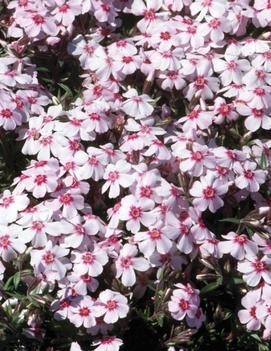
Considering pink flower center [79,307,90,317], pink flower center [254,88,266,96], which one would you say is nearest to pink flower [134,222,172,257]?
pink flower center [79,307,90,317]

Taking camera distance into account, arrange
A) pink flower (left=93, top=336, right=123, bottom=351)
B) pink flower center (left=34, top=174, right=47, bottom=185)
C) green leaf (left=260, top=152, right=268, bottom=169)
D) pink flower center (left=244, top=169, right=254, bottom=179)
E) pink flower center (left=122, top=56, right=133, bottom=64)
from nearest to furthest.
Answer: pink flower (left=93, top=336, right=123, bottom=351) < pink flower center (left=34, top=174, right=47, bottom=185) < pink flower center (left=244, top=169, right=254, bottom=179) < green leaf (left=260, top=152, right=268, bottom=169) < pink flower center (left=122, top=56, right=133, bottom=64)

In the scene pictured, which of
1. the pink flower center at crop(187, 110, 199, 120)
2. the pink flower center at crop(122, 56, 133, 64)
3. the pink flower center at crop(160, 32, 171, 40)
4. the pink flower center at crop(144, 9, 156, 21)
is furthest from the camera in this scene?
the pink flower center at crop(144, 9, 156, 21)

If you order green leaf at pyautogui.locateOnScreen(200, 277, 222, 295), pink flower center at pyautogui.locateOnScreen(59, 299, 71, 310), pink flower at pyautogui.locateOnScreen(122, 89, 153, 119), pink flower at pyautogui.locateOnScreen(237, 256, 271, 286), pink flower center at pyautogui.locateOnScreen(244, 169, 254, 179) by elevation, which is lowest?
green leaf at pyautogui.locateOnScreen(200, 277, 222, 295)

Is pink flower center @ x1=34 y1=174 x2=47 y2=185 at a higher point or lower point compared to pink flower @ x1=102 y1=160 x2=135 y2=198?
higher

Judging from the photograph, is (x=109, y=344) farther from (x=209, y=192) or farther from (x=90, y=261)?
(x=209, y=192)

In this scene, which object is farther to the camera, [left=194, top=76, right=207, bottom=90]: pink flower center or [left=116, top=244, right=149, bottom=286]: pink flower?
[left=194, top=76, right=207, bottom=90]: pink flower center

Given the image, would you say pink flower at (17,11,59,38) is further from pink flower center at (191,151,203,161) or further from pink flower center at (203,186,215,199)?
pink flower center at (203,186,215,199)
